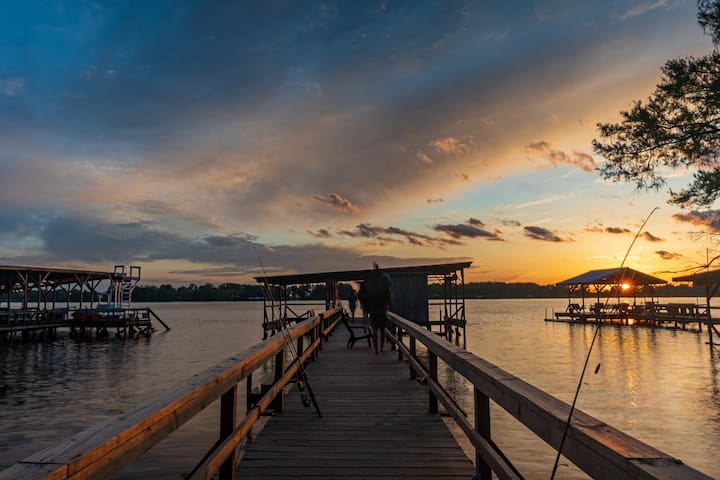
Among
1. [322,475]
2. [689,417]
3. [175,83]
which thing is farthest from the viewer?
[175,83]

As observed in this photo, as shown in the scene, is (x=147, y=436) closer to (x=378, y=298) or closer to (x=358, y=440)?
(x=358, y=440)

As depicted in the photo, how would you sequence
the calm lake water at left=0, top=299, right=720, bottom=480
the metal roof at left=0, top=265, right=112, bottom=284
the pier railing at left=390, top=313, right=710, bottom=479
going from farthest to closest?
the metal roof at left=0, top=265, right=112, bottom=284
the calm lake water at left=0, top=299, right=720, bottom=480
the pier railing at left=390, top=313, right=710, bottom=479

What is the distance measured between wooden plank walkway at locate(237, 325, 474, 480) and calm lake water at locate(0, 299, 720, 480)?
3.05 metres

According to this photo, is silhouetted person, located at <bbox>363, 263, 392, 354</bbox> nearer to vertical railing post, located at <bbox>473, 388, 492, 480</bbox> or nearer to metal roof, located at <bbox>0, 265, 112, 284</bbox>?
vertical railing post, located at <bbox>473, 388, 492, 480</bbox>

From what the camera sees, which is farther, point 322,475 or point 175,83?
point 175,83

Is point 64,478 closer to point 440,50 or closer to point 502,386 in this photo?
point 502,386

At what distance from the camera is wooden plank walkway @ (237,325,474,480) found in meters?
4.03

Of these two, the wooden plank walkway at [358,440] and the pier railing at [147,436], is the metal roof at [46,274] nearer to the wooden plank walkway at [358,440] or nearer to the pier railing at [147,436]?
the wooden plank walkway at [358,440]

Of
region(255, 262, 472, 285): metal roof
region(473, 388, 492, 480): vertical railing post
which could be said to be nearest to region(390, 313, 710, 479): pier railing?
region(473, 388, 492, 480): vertical railing post

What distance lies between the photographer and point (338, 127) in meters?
15.8

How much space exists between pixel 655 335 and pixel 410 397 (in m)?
37.2

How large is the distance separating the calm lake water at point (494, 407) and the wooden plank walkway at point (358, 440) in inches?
120

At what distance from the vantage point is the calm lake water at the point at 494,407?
10250mm

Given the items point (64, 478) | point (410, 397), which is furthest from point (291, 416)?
point (64, 478)
